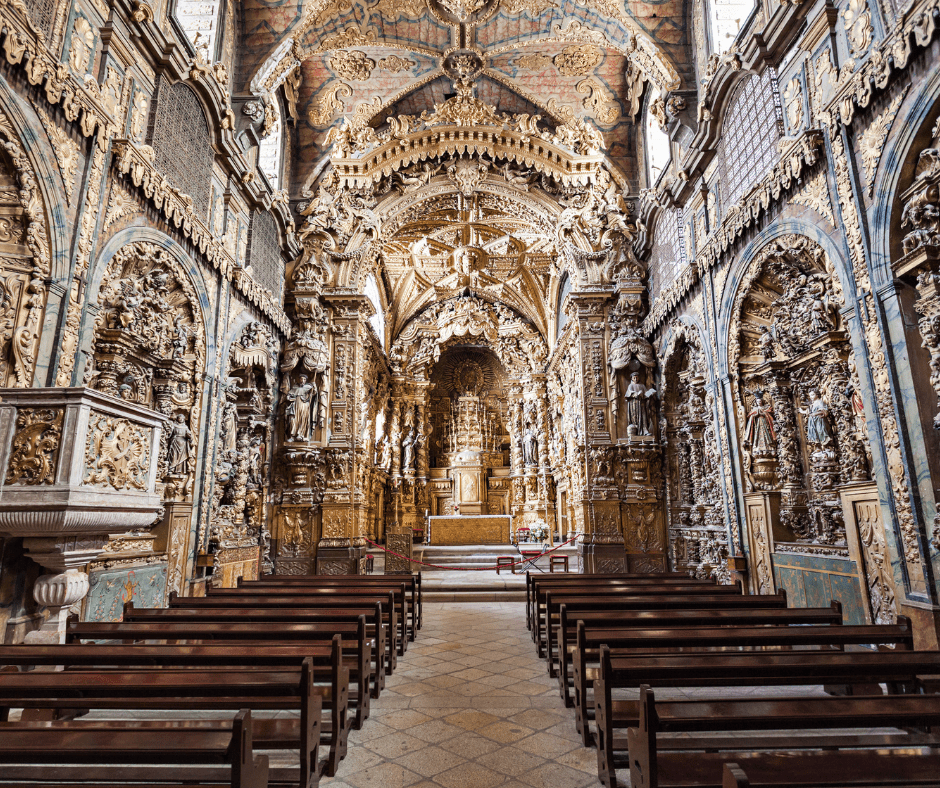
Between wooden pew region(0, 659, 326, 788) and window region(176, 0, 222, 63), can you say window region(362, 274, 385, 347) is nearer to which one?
window region(176, 0, 222, 63)

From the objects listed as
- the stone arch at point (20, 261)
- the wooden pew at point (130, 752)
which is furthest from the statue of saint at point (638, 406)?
the wooden pew at point (130, 752)

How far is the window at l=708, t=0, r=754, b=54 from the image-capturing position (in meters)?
10.5

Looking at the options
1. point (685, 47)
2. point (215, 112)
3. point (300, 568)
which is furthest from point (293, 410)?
point (685, 47)

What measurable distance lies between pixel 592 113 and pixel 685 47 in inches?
123

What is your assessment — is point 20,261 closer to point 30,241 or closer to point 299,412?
point 30,241

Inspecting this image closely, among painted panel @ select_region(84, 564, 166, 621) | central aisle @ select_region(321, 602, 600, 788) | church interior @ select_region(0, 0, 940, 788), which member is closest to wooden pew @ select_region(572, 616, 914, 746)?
church interior @ select_region(0, 0, 940, 788)

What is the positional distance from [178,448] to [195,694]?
6447 millimetres

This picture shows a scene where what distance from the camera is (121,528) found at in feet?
16.4

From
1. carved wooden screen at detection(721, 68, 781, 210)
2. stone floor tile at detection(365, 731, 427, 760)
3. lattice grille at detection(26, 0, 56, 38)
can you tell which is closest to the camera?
stone floor tile at detection(365, 731, 427, 760)

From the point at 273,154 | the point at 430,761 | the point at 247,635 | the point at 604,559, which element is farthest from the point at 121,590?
the point at 273,154

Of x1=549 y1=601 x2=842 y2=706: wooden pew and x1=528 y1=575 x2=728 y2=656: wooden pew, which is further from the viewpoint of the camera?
x1=528 y1=575 x2=728 y2=656: wooden pew

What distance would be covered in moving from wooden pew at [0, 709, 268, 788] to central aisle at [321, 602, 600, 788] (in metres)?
1.25

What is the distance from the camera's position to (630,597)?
6.06 metres

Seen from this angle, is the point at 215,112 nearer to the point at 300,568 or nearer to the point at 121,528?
the point at 121,528
